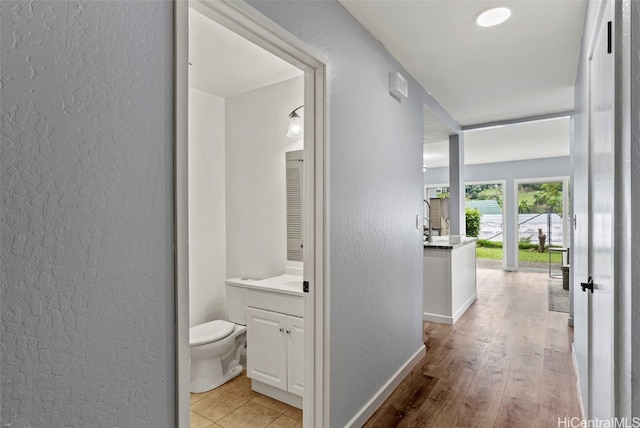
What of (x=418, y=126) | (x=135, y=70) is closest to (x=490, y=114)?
(x=418, y=126)

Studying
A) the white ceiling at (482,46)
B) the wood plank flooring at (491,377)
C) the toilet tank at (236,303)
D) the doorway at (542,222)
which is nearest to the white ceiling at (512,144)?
the doorway at (542,222)

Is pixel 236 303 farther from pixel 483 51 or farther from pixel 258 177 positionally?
pixel 483 51

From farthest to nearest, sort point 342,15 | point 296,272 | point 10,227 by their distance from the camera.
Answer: point 296,272 < point 342,15 < point 10,227

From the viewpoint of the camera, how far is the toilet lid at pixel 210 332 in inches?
99.6

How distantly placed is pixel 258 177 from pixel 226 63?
946 millimetres

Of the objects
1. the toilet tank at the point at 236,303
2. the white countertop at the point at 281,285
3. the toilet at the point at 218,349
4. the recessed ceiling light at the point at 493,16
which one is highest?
the recessed ceiling light at the point at 493,16

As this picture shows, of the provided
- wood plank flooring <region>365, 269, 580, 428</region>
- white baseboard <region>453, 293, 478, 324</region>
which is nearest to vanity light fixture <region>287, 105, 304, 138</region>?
wood plank flooring <region>365, 269, 580, 428</region>

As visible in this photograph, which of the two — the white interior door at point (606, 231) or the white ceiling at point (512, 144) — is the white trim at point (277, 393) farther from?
the white ceiling at point (512, 144)

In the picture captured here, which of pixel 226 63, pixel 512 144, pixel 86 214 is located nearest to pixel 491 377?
pixel 86 214

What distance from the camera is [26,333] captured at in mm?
776

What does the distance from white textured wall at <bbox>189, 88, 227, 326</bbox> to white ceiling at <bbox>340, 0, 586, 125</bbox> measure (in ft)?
5.46

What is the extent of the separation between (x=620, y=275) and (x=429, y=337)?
2891mm

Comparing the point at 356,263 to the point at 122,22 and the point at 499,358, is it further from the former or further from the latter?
the point at 499,358

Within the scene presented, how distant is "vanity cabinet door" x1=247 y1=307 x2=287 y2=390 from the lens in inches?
92.8
